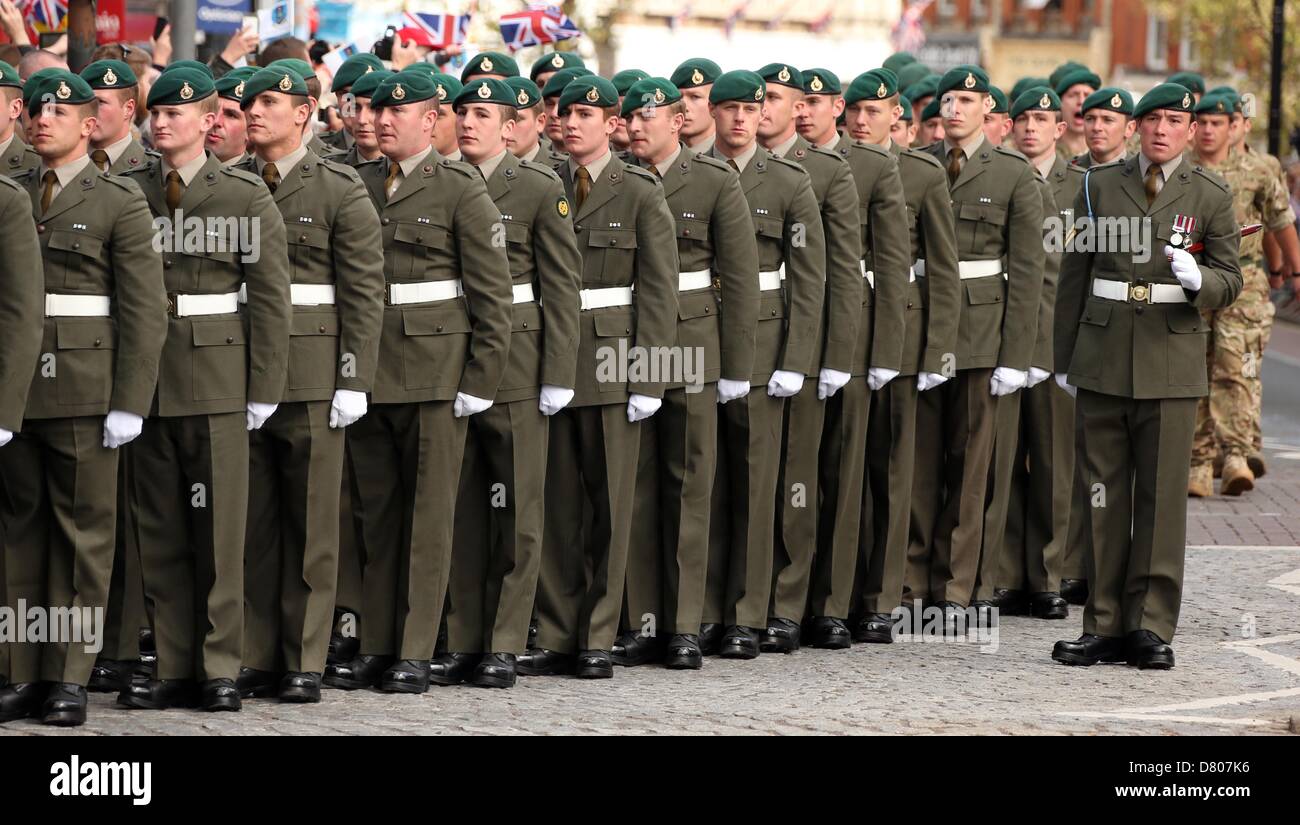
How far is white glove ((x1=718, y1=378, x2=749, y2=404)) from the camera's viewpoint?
1008 cm

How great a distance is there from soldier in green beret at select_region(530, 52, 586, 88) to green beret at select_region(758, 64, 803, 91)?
92cm

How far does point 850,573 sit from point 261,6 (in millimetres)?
6602

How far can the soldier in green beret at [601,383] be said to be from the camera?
9.69m

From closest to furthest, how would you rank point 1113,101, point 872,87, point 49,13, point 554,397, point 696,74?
point 554,397 < point 696,74 < point 872,87 < point 1113,101 < point 49,13

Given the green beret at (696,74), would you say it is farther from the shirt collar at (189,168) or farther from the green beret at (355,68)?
the shirt collar at (189,168)

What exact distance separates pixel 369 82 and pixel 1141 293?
307 cm

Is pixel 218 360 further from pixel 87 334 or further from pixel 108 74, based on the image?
pixel 108 74

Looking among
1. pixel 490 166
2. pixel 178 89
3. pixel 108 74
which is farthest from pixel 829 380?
pixel 108 74

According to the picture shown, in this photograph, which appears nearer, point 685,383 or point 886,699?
point 886,699

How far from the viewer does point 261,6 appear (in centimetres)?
1560

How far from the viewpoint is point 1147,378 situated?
985cm

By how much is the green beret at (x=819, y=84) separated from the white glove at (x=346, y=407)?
111 inches
